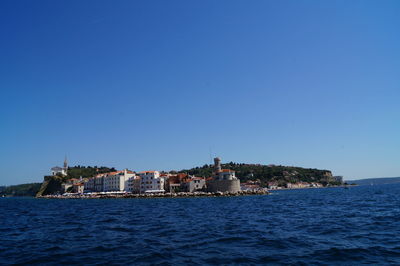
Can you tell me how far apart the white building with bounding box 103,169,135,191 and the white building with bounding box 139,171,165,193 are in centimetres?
910

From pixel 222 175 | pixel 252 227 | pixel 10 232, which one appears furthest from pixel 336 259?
pixel 222 175

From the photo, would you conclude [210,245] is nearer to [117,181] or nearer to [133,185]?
[133,185]

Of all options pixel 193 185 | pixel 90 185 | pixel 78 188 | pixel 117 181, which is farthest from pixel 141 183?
pixel 78 188

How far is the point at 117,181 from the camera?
315ft

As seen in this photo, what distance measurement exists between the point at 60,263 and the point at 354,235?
1612 centimetres

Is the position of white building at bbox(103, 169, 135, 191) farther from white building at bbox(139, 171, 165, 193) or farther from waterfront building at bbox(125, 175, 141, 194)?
white building at bbox(139, 171, 165, 193)

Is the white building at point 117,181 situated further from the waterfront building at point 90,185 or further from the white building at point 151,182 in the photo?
the white building at point 151,182

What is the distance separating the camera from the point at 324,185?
19138 centimetres

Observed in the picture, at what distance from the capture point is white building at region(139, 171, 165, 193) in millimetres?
88106

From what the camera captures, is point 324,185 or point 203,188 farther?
point 324,185

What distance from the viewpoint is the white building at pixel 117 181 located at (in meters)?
95.3

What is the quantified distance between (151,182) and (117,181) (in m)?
15.5

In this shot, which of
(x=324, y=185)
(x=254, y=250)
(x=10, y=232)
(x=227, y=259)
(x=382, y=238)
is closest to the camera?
(x=227, y=259)

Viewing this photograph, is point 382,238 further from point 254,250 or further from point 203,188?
point 203,188
